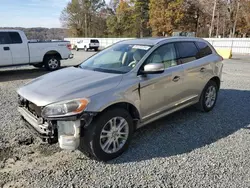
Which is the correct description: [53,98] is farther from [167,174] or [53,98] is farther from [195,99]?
[195,99]

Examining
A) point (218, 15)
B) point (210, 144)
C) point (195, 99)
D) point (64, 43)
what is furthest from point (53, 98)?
point (218, 15)

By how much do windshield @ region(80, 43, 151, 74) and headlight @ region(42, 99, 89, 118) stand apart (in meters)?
0.96

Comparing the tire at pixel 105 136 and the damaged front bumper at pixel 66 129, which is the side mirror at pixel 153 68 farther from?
the damaged front bumper at pixel 66 129

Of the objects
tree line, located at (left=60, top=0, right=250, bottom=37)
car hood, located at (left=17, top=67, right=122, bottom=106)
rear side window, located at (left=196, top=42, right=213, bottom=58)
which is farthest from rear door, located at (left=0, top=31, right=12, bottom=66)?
tree line, located at (left=60, top=0, right=250, bottom=37)

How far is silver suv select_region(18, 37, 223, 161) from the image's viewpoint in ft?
9.32

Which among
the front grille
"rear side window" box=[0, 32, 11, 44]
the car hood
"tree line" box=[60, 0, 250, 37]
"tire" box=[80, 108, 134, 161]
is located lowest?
"tire" box=[80, 108, 134, 161]

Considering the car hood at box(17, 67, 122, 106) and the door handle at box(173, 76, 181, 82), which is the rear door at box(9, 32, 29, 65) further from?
the door handle at box(173, 76, 181, 82)

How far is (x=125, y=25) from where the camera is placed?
165ft

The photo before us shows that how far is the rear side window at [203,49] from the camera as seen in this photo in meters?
4.84

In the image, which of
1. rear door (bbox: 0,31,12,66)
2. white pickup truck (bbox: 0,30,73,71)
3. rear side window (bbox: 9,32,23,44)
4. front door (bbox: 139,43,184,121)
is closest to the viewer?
front door (bbox: 139,43,184,121)

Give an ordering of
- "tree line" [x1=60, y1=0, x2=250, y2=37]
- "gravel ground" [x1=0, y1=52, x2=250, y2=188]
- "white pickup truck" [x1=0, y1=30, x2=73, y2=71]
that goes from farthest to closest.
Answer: "tree line" [x1=60, y1=0, x2=250, y2=37]
"white pickup truck" [x1=0, y1=30, x2=73, y2=71]
"gravel ground" [x1=0, y1=52, x2=250, y2=188]

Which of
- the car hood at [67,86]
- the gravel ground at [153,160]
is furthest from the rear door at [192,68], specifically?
the car hood at [67,86]

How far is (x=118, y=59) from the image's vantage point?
3990 mm

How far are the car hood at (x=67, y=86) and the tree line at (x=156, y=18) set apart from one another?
112 ft
